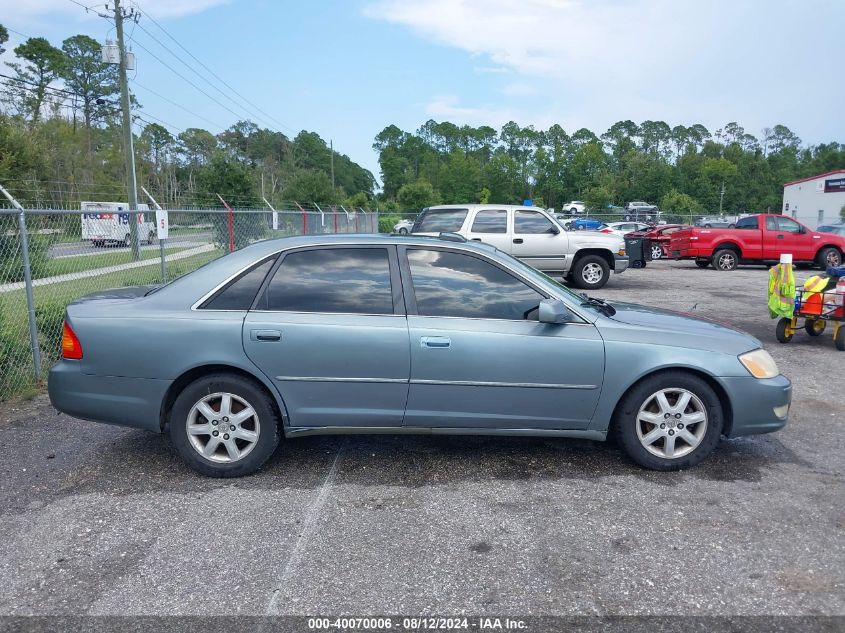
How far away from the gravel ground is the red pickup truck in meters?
15.5

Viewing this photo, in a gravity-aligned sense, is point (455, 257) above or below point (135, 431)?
above

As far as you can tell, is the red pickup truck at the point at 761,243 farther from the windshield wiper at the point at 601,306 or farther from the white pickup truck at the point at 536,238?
the windshield wiper at the point at 601,306

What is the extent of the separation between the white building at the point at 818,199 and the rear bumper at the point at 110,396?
59.4 m

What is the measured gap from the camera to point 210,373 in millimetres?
4203

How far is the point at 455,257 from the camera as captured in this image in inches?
173

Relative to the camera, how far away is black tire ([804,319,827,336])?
885 cm

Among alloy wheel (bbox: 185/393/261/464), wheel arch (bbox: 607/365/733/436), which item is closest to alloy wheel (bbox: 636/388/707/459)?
wheel arch (bbox: 607/365/733/436)

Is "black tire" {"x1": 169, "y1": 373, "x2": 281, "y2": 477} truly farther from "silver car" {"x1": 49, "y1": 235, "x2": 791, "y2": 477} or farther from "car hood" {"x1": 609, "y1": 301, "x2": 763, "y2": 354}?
"car hood" {"x1": 609, "y1": 301, "x2": 763, "y2": 354}

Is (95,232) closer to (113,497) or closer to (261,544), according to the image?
(113,497)

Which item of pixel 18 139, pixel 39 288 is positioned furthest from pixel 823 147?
pixel 39 288

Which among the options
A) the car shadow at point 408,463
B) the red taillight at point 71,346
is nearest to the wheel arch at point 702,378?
the car shadow at point 408,463

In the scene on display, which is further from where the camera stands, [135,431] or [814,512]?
[135,431]

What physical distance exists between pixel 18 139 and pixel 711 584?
2601 centimetres

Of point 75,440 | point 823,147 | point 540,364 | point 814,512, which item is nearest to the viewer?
point 814,512
